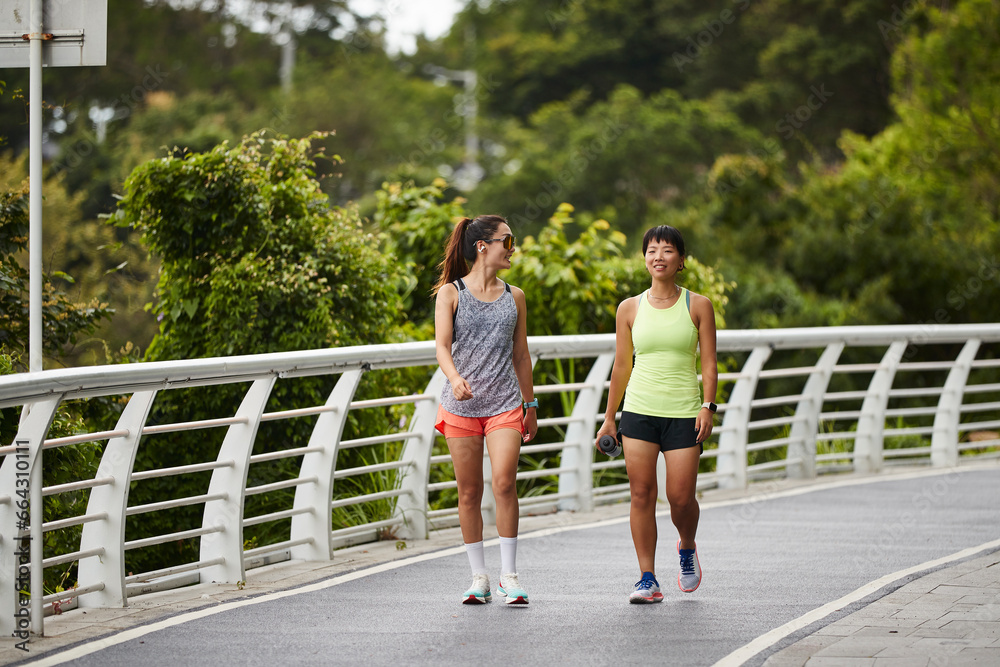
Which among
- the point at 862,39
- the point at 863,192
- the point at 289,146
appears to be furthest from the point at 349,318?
the point at 862,39

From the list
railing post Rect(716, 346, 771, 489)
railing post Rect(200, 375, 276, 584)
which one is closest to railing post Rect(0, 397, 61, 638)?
railing post Rect(200, 375, 276, 584)

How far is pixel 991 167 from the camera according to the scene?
87.0 ft

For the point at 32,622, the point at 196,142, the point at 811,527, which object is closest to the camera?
the point at 32,622

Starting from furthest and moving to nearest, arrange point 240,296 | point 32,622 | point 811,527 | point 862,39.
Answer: point 862,39 → point 240,296 → point 811,527 → point 32,622

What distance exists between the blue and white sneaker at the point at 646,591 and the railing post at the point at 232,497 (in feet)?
6.85

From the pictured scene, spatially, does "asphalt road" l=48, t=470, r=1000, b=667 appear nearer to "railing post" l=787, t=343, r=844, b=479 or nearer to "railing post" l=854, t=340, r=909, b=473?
"railing post" l=787, t=343, r=844, b=479

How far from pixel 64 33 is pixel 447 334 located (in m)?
2.30

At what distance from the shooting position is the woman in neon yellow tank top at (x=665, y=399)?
20.3 feet

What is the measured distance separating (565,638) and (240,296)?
188 inches

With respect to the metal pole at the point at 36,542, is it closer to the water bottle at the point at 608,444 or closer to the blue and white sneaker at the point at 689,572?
the water bottle at the point at 608,444

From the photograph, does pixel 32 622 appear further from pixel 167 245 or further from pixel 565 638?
pixel 167 245

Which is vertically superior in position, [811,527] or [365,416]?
[365,416]

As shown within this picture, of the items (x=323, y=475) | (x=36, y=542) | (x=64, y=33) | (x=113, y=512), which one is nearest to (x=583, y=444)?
(x=323, y=475)

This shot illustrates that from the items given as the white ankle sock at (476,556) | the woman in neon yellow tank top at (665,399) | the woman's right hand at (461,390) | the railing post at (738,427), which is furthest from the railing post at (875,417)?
the woman's right hand at (461,390)
